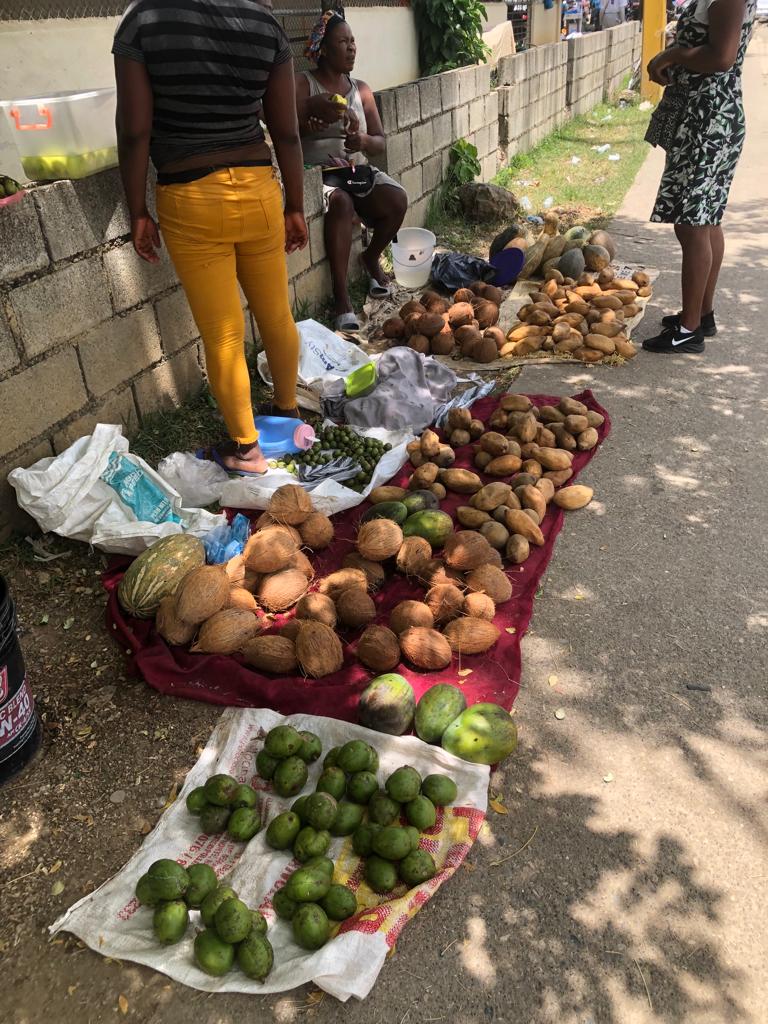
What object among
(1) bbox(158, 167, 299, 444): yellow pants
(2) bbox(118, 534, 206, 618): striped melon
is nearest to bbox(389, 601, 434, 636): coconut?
(2) bbox(118, 534, 206, 618): striped melon

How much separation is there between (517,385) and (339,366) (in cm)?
125

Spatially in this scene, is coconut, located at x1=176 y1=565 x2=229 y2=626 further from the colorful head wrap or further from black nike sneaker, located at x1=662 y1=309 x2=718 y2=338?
the colorful head wrap

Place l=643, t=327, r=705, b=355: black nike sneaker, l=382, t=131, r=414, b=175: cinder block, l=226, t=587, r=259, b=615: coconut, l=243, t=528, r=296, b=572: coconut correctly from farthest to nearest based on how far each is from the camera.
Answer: l=382, t=131, r=414, b=175: cinder block
l=643, t=327, r=705, b=355: black nike sneaker
l=243, t=528, r=296, b=572: coconut
l=226, t=587, r=259, b=615: coconut

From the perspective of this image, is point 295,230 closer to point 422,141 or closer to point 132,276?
point 132,276

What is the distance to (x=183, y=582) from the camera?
10.3ft

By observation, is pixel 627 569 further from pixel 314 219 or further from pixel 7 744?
pixel 314 219

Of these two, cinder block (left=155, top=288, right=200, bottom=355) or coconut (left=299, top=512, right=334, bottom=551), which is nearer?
coconut (left=299, top=512, right=334, bottom=551)

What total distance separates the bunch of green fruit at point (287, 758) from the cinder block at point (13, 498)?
1.80m

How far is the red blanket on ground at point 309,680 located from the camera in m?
2.87

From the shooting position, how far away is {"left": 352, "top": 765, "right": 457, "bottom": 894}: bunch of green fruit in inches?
87.4

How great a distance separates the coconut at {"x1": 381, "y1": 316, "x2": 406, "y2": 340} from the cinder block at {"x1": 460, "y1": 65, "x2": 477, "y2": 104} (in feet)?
15.2

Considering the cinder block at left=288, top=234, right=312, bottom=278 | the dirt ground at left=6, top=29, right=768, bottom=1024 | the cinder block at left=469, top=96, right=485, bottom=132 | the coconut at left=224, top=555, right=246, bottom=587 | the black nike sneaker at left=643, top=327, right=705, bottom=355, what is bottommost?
the dirt ground at left=6, top=29, right=768, bottom=1024

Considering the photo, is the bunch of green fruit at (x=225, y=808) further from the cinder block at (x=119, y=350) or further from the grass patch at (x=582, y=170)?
the grass patch at (x=582, y=170)

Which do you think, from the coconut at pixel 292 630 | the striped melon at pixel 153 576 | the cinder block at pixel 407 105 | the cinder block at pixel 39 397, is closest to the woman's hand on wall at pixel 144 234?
the cinder block at pixel 39 397
